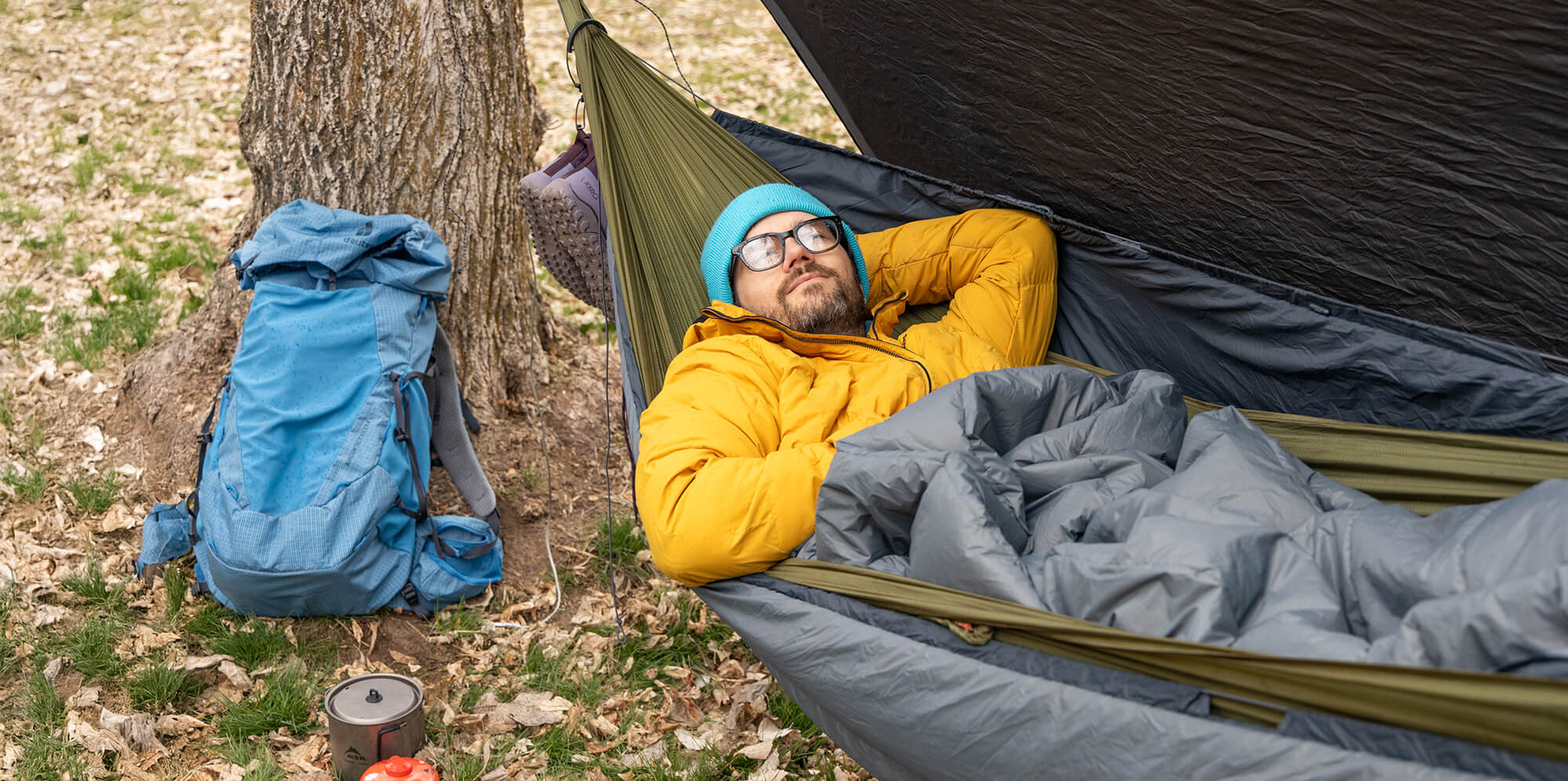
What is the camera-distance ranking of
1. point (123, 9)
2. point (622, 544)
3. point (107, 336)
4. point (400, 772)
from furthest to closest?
1. point (123, 9)
2. point (107, 336)
3. point (622, 544)
4. point (400, 772)

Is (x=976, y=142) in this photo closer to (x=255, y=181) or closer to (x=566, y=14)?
(x=566, y=14)

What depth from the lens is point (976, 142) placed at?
2.17 meters

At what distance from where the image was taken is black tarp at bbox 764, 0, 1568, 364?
131 centimetres

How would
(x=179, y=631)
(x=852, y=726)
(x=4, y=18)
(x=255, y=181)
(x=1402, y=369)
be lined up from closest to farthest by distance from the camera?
1. (x=852, y=726)
2. (x=1402, y=369)
3. (x=179, y=631)
4. (x=255, y=181)
5. (x=4, y=18)

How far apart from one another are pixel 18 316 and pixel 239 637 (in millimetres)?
1497

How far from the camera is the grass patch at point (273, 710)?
182 centimetres

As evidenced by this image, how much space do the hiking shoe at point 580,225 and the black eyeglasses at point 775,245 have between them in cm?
31

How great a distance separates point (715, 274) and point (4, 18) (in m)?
4.07

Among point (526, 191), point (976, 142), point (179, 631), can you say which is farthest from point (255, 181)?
point (976, 142)

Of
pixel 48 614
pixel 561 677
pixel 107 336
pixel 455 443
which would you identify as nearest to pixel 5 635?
pixel 48 614

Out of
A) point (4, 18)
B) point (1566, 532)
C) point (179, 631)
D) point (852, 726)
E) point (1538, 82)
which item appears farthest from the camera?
point (4, 18)

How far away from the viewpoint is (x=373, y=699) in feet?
5.76

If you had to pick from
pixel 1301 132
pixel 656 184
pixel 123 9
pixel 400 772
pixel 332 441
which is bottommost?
pixel 400 772

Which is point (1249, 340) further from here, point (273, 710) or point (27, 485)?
point (27, 485)
